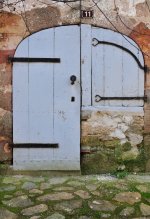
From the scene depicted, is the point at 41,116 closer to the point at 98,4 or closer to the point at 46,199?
the point at 46,199

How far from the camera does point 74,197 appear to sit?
13.9 ft

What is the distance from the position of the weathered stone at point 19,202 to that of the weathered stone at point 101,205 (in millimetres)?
610

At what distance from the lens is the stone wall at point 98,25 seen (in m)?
4.92

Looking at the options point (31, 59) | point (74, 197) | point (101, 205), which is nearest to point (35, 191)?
point (74, 197)

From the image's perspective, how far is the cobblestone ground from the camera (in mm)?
3840

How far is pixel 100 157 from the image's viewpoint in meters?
5.11

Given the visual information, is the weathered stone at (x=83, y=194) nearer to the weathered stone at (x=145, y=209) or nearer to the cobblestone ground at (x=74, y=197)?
the cobblestone ground at (x=74, y=197)

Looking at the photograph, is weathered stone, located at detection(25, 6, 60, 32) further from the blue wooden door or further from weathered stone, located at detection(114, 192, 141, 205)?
weathered stone, located at detection(114, 192, 141, 205)

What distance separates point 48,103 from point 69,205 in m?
1.44

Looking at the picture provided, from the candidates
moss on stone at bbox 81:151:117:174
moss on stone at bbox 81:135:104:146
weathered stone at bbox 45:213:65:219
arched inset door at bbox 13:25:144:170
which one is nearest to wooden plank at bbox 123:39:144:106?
arched inset door at bbox 13:25:144:170

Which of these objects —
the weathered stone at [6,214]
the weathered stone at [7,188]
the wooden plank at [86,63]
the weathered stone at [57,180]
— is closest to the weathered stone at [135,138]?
the wooden plank at [86,63]

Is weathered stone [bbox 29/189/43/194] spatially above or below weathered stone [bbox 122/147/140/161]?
below

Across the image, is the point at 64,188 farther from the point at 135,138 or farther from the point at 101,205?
the point at 135,138

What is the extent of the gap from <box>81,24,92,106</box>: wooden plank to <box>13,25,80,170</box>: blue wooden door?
65mm
